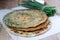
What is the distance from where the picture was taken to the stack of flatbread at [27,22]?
106 centimetres

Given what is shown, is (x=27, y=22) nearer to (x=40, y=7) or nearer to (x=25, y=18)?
(x=25, y=18)

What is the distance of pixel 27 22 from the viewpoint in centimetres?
110

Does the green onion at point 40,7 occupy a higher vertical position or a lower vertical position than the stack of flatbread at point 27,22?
higher

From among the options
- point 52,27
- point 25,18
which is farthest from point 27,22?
point 52,27

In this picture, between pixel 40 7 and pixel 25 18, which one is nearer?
pixel 25 18

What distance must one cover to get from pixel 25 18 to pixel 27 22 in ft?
0.17

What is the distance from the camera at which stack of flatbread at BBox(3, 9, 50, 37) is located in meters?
1.06

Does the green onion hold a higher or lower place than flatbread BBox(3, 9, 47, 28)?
higher

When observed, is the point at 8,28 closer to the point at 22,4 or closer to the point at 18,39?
the point at 18,39

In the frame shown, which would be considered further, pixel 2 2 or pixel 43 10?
pixel 2 2

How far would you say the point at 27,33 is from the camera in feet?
3.44

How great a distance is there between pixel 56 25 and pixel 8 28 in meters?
0.33

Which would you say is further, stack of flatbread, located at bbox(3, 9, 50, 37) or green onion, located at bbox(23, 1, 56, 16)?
green onion, located at bbox(23, 1, 56, 16)

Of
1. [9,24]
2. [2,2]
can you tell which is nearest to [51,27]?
[9,24]
